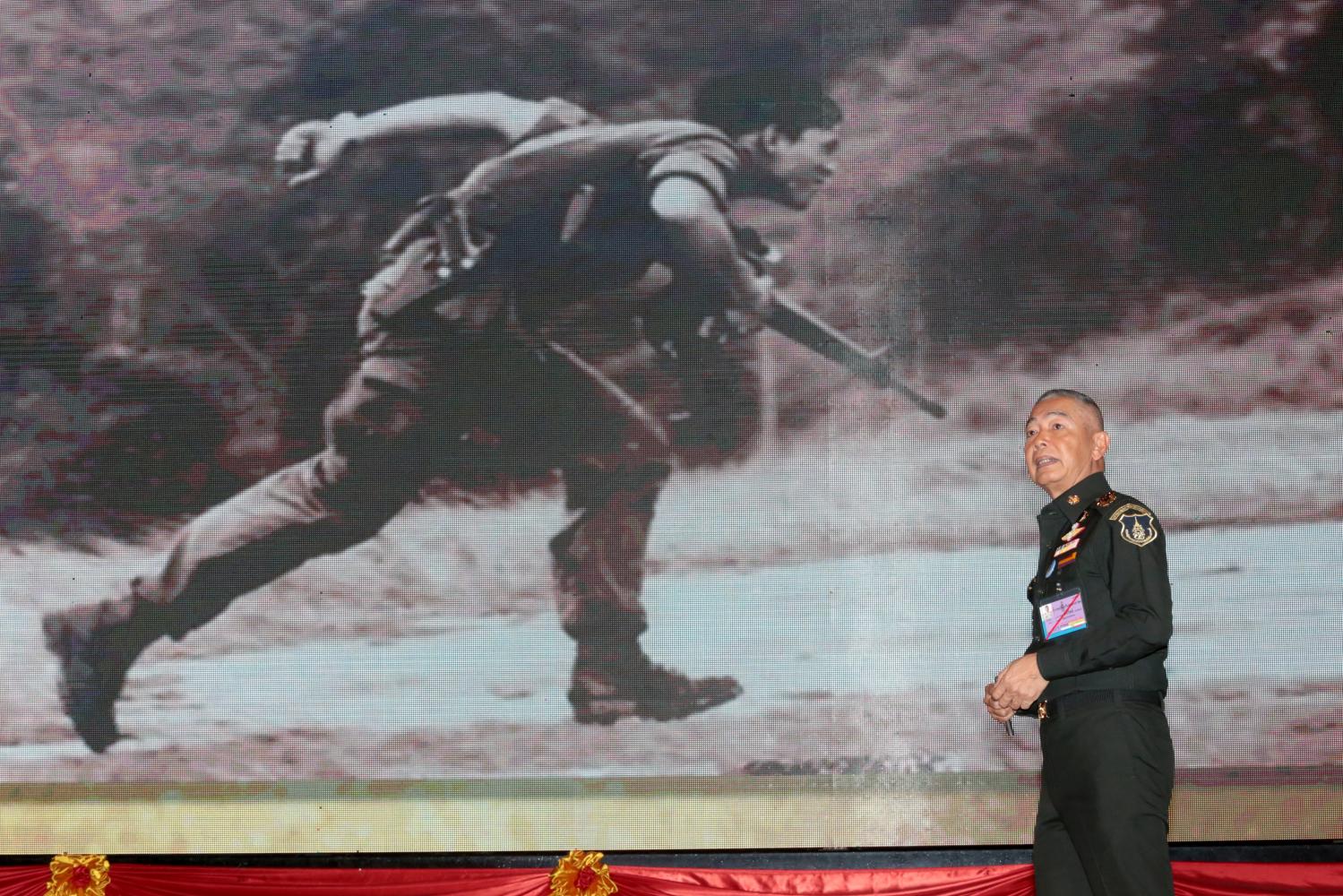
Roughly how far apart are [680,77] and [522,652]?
4.99ft

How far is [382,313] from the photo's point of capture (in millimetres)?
2869

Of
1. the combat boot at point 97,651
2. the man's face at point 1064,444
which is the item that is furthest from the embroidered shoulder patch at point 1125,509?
the combat boot at point 97,651

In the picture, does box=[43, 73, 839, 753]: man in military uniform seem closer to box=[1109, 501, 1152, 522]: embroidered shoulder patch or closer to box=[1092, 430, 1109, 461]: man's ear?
box=[1092, 430, 1109, 461]: man's ear

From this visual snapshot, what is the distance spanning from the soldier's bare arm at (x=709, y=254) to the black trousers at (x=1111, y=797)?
4.38 feet

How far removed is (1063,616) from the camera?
190 centimetres

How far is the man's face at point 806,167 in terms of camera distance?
9.30ft

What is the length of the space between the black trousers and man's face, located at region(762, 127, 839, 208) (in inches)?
58.7

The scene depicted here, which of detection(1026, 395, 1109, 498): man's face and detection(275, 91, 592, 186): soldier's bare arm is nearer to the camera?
detection(1026, 395, 1109, 498): man's face

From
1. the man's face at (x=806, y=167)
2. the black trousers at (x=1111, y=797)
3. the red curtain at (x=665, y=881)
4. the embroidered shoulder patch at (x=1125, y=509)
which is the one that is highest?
the man's face at (x=806, y=167)

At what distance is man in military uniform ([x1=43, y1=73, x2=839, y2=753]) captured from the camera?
284 centimetres

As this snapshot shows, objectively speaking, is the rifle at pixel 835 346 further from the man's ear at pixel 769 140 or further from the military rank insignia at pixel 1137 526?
the military rank insignia at pixel 1137 526

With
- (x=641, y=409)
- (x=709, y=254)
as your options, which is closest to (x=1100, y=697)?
(x=641, y=409)

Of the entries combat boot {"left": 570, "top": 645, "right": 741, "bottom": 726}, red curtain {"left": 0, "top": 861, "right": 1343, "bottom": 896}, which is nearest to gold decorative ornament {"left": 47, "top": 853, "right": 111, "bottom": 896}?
red curtain {"left": 0, "top": 861, "right": 1343, "bottom": 896}

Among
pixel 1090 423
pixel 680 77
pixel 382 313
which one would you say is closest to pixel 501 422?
pixel 382 313
